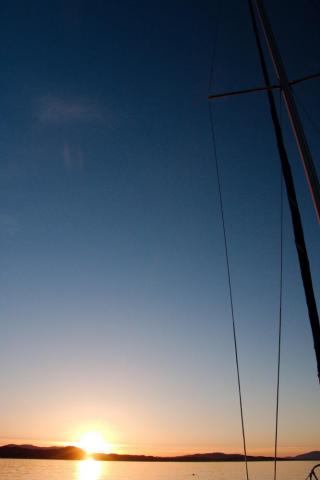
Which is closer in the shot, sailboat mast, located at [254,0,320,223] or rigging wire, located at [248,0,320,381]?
rigging wire, located at [248,0,320,381]

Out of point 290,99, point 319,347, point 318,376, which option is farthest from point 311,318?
point 290,99

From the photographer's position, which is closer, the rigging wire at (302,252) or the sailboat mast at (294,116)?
the rigging wire at (302,252)

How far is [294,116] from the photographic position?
5.82 m

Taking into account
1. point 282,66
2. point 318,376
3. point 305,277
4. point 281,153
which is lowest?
point 318,376

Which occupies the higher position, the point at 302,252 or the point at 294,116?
the point at 294,116

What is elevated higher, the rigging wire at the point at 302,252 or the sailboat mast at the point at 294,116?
the sailboat mast at the point at 294,116

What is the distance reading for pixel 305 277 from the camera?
4918mm

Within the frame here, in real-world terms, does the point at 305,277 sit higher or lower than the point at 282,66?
lower

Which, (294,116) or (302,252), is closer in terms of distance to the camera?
(302,252)

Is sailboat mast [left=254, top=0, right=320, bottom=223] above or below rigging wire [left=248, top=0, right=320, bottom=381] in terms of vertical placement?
above

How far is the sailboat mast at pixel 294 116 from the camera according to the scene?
5.11m

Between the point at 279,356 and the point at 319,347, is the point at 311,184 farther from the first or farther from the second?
the point at 279,356

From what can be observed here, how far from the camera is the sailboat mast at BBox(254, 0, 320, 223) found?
5105 millimetres

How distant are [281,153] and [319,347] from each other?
3.13 m
